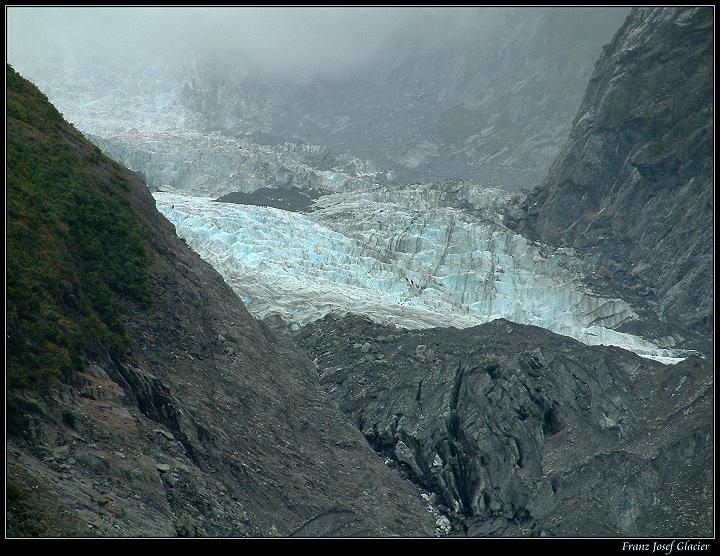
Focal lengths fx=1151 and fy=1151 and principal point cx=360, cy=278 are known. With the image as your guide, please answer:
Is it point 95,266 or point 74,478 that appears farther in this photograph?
point 95,266

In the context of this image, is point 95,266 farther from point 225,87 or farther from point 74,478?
point 225,87

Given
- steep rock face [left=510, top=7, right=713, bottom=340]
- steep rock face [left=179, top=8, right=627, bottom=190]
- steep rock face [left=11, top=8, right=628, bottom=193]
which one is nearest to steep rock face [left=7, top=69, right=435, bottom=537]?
→ steep rock face [left=510, top=7, right=713, bottom=340]

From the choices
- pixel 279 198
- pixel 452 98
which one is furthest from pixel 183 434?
pixel 452 98

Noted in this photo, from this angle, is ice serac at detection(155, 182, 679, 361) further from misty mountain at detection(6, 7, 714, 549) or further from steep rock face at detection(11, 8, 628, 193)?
steep rock face at detection(11, 8, 628, 193)

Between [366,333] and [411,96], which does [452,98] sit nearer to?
[411,96]

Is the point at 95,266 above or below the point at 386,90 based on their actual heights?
below

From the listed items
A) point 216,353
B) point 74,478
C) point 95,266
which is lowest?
point 74,478

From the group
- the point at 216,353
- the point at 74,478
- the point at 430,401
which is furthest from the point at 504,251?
the point at 74,478

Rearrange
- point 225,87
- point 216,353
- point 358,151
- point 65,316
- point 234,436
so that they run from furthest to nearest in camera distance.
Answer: point 225,87
point 358,151
point 216,353
point 234,436
point 65,316

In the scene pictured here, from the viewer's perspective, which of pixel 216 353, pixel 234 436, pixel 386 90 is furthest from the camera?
pixel 386 90
